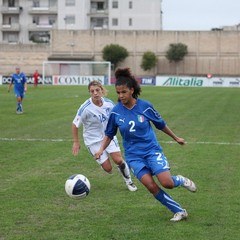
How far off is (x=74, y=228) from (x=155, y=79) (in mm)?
65728

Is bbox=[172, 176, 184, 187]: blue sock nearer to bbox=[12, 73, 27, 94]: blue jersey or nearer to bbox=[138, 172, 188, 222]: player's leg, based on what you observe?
bbox=[138, 172, 188, 222]: player's leg

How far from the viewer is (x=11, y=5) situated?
101688mm

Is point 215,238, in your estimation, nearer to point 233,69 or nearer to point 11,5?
point 233,69

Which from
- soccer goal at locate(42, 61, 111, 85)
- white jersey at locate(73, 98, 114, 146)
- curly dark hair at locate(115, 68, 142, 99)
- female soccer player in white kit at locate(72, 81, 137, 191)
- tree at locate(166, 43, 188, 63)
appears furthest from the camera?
tree at locate(166, 43, 188, 63)

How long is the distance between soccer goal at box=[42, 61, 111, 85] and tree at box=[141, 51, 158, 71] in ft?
35.3

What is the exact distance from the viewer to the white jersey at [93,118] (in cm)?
980

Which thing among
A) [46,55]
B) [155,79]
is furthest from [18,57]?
[155,79]

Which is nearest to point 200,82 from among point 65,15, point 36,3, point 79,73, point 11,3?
point 79,73

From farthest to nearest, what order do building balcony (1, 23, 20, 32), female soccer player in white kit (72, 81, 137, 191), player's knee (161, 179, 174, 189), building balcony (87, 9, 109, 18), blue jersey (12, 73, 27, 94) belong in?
building balcony (87, 9, 109, 18) → building balcony (1, 23, 20, 32) → blue jersey (12, 73, 27, 94) → female soccer player in white kit (72, 81, 137, 191) → player's knee (161, 179, 174, 189)

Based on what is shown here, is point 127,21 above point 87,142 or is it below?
above

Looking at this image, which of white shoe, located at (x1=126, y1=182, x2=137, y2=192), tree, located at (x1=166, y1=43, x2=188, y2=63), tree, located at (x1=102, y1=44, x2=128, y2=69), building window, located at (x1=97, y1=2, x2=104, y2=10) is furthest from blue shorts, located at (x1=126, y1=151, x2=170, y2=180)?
building window, located at (x1=97, y1=2, x2=104, y2=10)

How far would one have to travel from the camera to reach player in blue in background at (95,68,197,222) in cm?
747

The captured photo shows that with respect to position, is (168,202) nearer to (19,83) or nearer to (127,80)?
(127,80)

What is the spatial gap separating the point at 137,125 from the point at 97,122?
8.22 ft
